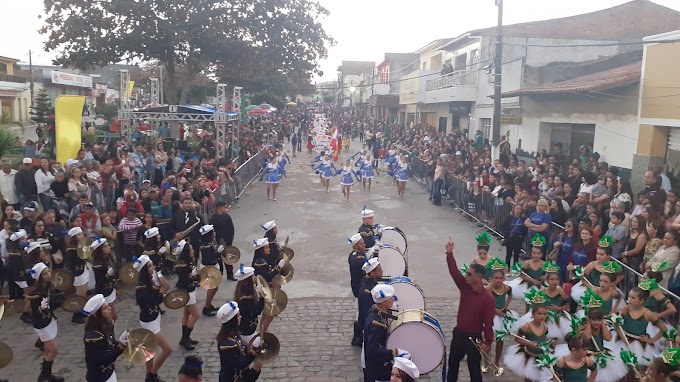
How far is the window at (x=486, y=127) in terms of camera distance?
27828 millimetres

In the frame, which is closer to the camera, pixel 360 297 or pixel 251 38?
pixel 360 297

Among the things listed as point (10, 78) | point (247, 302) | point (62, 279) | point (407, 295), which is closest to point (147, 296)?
point (247, 302)

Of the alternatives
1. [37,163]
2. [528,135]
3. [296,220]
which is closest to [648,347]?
[296,220]

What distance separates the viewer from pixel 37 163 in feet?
44.0

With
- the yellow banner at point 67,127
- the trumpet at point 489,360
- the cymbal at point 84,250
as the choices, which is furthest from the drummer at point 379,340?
the yellow banner at point 67,127

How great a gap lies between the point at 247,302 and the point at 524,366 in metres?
3.37

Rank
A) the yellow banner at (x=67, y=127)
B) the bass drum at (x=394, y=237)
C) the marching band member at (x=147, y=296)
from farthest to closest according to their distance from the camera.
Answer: the yellow banner at (x=67, y=127) < the bass drum at (x=394, y=237) < the marching band member at (x=147, y=296)

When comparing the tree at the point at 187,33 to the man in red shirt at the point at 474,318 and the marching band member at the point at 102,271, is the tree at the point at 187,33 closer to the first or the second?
the marching band member at the point at 102,271

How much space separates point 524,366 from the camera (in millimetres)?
6555

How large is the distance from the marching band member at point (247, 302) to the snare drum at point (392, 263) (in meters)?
2.56

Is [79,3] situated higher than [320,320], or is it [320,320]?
[79,3]

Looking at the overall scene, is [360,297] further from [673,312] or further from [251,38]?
[251,38]

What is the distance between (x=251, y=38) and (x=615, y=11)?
56.6 feet

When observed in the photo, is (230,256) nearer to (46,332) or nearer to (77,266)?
(77,266)
